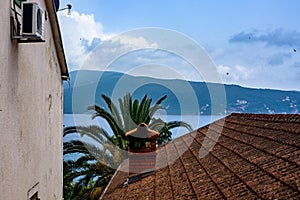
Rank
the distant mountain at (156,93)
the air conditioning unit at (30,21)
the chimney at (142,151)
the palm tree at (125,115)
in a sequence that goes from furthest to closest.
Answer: the palm tree at (125,115) < the distant mountain at (156,93) < the chimney at (142,151) < the air conditioning unit at (30,21)

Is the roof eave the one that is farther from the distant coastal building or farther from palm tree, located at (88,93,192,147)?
palm tree, located at (88,93,192,147)

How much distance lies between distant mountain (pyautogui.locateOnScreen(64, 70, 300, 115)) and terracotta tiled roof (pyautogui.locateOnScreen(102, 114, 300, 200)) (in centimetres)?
261

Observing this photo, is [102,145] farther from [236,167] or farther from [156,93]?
[236,167]

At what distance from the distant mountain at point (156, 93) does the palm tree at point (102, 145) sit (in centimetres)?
53

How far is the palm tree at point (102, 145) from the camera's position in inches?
606

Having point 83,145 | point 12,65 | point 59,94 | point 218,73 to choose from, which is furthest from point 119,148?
point 12,65

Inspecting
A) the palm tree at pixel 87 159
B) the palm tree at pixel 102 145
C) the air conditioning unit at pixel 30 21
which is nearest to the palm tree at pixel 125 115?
the palm tree at pixel 102 145

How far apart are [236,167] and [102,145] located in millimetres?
10543

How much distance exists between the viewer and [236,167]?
571cm

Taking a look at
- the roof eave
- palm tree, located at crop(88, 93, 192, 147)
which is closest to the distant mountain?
palm tree, located at crop(88, 93, 192, 147)

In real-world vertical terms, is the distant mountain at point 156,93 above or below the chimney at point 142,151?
above

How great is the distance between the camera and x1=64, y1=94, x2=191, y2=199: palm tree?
15.4m

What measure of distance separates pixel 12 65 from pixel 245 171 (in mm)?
3316

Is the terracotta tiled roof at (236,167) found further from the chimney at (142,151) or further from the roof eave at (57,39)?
the roof eave at (57,39)
